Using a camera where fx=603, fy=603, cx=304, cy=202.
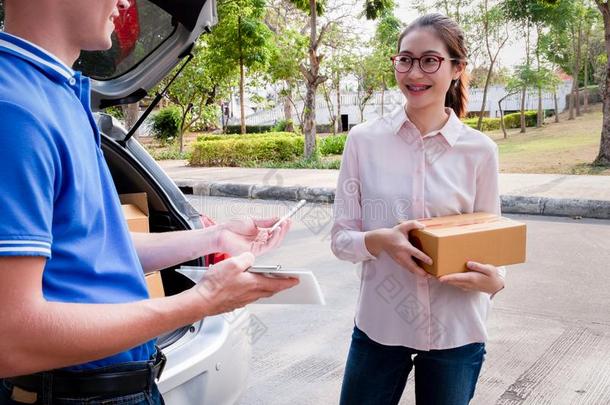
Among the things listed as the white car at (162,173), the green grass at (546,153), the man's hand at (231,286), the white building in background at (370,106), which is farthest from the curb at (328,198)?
the white building in background at (370,106)

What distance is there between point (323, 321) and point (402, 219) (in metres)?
2.17

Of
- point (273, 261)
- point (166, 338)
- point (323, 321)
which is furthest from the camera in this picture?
point (273, 261)

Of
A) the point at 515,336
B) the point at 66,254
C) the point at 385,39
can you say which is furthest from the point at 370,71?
the point at 66,254

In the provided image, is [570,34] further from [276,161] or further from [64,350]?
[64,350]

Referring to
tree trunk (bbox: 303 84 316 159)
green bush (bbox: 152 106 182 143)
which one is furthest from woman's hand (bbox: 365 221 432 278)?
green bush (bbox: 152 106 182 143)

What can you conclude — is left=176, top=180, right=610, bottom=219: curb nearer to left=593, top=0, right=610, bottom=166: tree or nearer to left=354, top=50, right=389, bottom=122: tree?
left=593, top=0, right=610, bottom=166: tree

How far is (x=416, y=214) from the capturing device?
5.46 feet

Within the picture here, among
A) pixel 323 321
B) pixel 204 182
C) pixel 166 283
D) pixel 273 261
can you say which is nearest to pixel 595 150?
pixel 204 182

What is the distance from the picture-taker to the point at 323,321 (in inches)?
147

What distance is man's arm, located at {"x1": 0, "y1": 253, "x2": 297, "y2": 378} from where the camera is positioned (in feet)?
2.68

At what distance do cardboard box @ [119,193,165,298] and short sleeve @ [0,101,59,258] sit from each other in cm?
137

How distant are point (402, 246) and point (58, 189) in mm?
886

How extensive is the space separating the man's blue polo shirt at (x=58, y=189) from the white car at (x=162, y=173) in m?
0.80

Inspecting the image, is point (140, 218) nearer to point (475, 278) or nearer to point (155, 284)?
point (155, 284)
